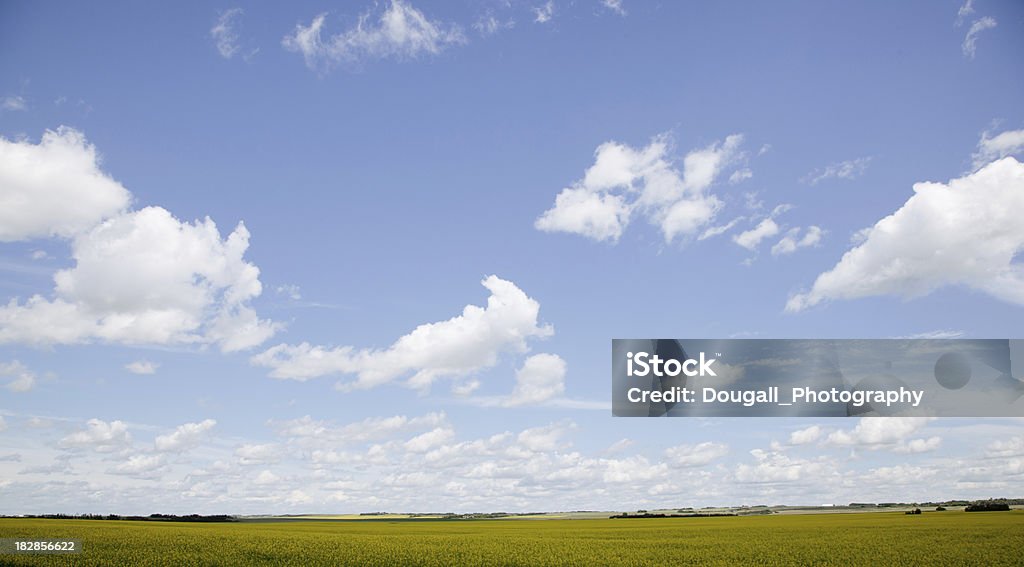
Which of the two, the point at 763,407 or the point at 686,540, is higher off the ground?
the point at 763,407

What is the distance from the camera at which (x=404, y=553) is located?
150 ft

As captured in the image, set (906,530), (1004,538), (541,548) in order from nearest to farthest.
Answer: (541,548) → (1004,538) → (906,530)

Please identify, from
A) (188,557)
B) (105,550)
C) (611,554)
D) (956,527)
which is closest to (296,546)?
(188,557)

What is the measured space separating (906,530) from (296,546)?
164 ft

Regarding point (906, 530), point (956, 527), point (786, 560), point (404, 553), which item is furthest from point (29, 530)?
point (956, 527)

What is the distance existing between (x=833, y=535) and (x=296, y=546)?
135 feet

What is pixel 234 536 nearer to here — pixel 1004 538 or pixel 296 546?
pixel 296 546

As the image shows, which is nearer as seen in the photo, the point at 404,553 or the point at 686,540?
the point at 404,553

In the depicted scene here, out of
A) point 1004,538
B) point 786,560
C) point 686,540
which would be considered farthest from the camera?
point 686,540

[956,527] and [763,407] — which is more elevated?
[763,407]

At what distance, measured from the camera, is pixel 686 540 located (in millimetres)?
55875

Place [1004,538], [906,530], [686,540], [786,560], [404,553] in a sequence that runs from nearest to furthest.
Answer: [786,560], [404,553], [1004,538], [686,540], [906,530]

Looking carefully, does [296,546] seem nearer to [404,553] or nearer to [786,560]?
[404,553]

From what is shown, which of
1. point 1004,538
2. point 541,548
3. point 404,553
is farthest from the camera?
point 1004,538
